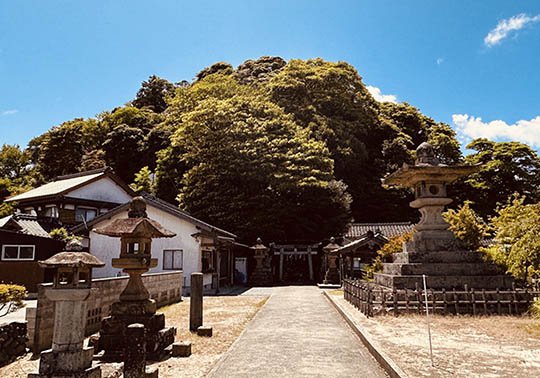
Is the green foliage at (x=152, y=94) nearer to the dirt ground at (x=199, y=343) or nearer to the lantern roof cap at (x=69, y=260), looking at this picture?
the dirt ground at (x=199, y=343)

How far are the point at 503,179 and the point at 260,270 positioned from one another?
27.1 meters

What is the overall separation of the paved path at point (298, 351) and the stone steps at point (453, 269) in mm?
3189

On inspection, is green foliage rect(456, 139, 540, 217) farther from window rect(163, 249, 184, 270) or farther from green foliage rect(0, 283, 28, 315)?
green foliage rect(0, 283, 28, 315)

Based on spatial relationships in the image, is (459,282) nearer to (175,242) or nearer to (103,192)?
(175,242)

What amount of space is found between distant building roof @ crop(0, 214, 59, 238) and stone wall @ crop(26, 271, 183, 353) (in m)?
10.3

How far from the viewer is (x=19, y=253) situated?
21.0 meters

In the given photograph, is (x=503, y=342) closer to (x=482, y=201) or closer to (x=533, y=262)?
(x=533, y=262)

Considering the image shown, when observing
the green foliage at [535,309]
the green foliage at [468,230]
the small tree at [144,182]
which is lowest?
the green foliage at [535,309]

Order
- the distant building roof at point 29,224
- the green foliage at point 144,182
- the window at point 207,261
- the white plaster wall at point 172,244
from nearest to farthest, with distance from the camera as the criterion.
Result: the distant building roof at point 29,224, the white plaster wall at point 172,244, the window at point 207,261, the green foliage at point 144,182

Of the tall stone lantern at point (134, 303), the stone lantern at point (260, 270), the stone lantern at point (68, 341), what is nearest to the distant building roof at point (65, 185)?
the stone lantern at point (260, 270)

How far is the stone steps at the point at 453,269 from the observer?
1293 cm

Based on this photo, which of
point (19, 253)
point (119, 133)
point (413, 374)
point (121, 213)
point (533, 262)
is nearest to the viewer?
point (413, 374)

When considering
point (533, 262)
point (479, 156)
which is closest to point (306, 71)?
point (479, 156)

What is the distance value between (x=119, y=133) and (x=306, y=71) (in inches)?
995
